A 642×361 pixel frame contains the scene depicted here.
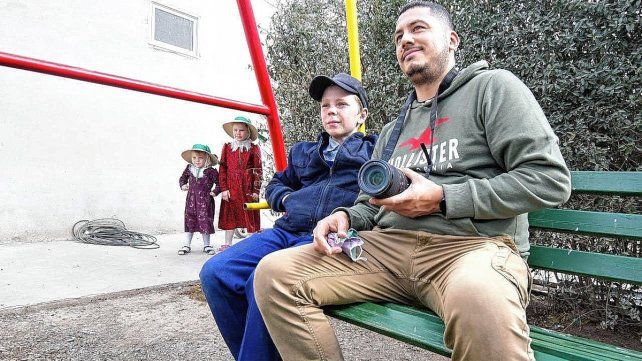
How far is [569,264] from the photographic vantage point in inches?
58.4

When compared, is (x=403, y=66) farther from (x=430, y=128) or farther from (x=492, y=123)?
(x=492, y=123)

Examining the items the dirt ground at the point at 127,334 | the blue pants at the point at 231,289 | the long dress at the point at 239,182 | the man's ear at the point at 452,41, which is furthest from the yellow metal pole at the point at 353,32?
the long dress at the point at 239,182

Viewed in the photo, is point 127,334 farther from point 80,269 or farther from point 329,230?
point 80,269

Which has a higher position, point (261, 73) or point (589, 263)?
point (261, 73)

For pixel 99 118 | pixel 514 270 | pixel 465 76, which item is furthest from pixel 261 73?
pixel 99 118

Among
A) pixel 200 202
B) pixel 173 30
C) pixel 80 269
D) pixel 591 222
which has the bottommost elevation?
pixel 80 269

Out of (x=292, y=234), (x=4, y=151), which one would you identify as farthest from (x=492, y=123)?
(x=4, y=151)

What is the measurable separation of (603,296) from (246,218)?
11.8 ft

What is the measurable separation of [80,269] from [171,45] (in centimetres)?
374

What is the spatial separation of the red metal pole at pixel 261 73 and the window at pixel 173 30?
5041 millimetres

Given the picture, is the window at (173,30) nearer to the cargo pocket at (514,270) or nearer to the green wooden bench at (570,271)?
the green wooden bench at (570,271)

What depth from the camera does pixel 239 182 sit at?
5141 millimetres

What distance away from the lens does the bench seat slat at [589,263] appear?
135 centimetres

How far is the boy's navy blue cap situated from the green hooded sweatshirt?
43 centimetres
